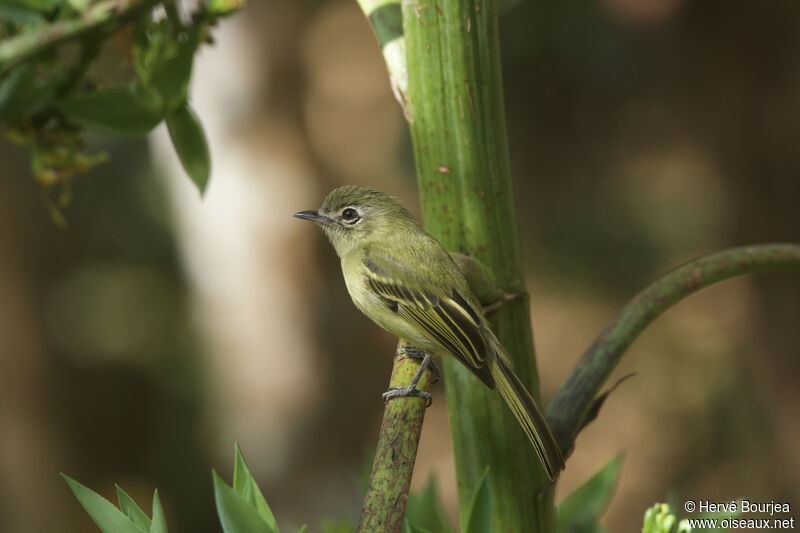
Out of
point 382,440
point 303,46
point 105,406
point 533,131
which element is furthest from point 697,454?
point 382,440

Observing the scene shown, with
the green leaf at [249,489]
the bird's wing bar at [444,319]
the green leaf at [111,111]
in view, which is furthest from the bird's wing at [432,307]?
the green leaf at [111,111]

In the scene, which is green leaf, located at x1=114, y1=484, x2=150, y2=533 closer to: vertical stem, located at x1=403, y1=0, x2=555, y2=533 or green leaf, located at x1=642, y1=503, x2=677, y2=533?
vertical stem, located at x1=403, y1=0, x2=555, y2=533

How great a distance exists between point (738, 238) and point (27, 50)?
3.95 metres

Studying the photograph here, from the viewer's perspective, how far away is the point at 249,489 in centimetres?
109

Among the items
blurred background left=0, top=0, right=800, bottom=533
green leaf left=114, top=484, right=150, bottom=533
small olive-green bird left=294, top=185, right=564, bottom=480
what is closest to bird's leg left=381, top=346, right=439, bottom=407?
small olive-green bird left=294, top=185, right=564, bottom=480

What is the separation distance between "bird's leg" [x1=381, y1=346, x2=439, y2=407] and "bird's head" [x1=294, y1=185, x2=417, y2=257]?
39 cm

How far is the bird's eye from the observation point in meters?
1.96

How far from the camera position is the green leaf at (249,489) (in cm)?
106

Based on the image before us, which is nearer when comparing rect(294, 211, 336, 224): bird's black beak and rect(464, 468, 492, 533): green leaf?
rect(464, 468, 492, 533): green leaf

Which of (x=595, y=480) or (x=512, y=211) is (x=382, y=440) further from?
(x=595, y=480)

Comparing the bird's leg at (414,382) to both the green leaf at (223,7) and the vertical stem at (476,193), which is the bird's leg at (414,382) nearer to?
the vertical stem at (476,193)

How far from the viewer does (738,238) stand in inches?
161

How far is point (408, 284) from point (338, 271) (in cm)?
300

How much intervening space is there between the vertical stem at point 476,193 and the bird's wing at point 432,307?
0.10 metres
